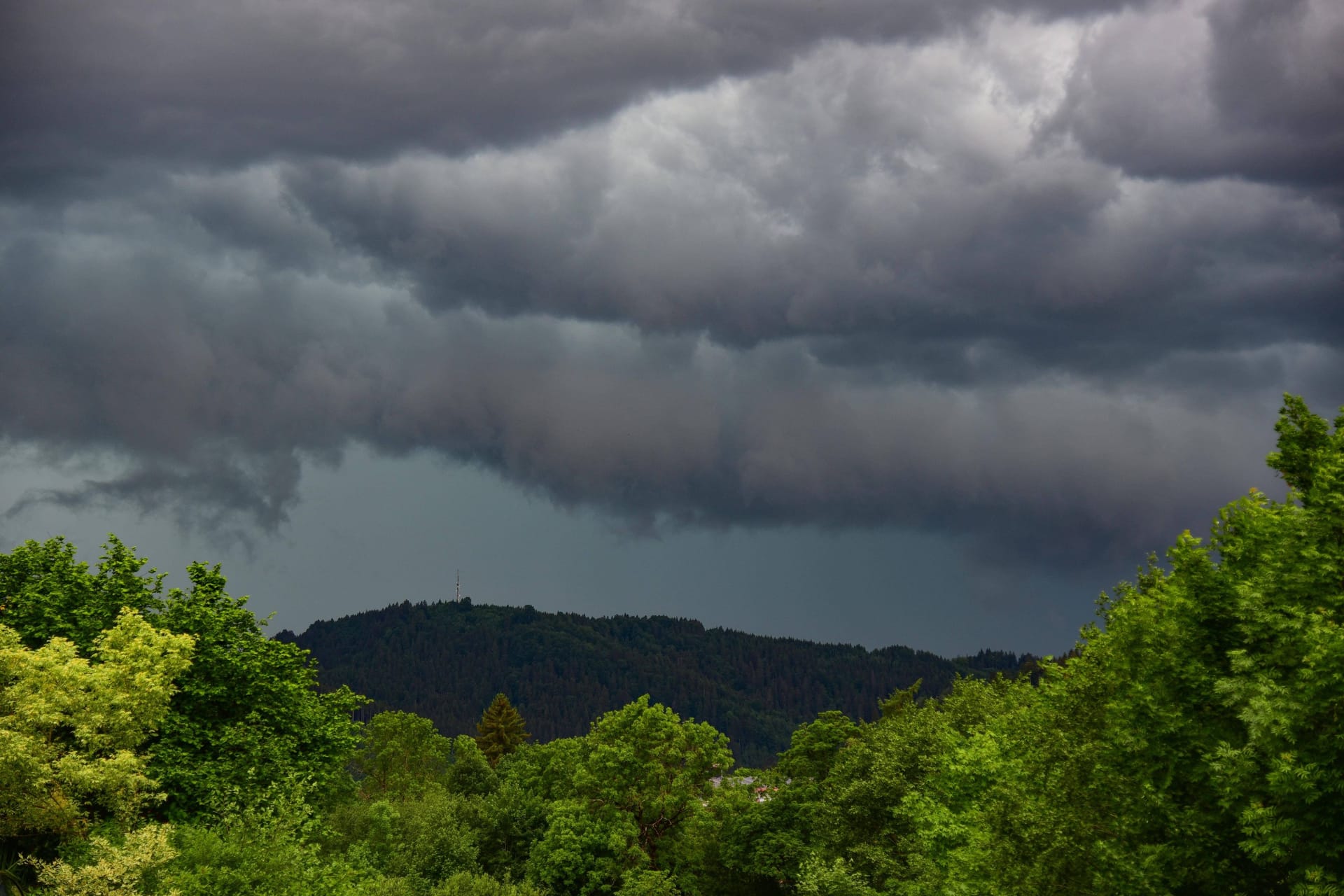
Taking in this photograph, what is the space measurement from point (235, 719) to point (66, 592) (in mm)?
10312

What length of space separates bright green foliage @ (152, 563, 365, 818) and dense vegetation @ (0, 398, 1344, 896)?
0.48 feet

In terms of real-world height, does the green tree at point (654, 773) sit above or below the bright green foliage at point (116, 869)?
above

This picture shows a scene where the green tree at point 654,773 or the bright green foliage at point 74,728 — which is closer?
the bright green foliage at point 74,728

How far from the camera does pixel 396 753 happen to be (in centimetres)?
14750

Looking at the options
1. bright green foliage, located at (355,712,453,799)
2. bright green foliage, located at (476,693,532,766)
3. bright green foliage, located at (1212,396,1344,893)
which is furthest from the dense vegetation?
bright green foliage, located at (476,693,532,766)

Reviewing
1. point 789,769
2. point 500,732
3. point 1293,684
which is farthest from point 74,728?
point 500,732

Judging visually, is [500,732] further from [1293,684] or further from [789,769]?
[1293,684]

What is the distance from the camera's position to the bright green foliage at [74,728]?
41.3 meters

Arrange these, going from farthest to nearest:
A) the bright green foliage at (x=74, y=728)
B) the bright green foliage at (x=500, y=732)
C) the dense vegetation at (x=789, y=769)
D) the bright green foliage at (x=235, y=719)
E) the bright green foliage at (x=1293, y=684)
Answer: the bright green foliage at (x=500, y=732) < the bright green foliage at (x=235, y=719) < the bright green foliage at (x=74, y=728) < the dense vegetation at (x=789, y=769) < the bright green foliage at (x=1293, y=684)

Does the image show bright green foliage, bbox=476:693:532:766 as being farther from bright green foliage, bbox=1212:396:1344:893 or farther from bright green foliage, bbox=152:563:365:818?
bright green foliage, bbox=1212:396:1344:893

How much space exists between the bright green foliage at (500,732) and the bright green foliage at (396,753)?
8776 mm

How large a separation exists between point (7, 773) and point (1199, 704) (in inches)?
1591

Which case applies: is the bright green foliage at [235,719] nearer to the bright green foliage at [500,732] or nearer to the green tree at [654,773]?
the green tree at [654,773]

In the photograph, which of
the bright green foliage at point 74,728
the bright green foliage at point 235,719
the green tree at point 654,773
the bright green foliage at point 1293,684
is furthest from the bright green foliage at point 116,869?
the green tree at point 654,773
